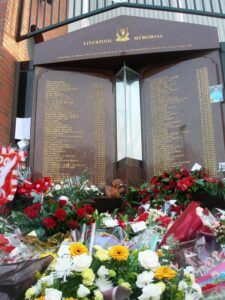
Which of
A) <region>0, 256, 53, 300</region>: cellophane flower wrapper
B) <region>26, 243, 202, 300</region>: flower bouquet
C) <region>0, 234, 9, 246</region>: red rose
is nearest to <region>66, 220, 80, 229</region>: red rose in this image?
<region>0, 234, 9, 246</region>: red rose

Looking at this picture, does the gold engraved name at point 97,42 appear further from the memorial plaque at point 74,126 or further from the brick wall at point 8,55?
the brick wall at point 8,55

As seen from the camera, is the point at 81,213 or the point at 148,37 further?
the point at 148,37

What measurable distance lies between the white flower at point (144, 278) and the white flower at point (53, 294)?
0.34 metres

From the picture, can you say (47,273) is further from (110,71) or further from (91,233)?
(110,71)

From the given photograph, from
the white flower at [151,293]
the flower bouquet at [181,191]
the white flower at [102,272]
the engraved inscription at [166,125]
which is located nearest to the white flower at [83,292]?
the white flower at [102,272]

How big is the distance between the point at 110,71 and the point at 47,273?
14.9ft

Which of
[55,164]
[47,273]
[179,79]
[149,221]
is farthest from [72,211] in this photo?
[179,79]

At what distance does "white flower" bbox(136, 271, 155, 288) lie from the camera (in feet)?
5.47

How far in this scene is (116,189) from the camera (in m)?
4.91

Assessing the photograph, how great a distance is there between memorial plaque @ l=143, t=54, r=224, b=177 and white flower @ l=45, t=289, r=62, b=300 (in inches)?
141

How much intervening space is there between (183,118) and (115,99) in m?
1.10

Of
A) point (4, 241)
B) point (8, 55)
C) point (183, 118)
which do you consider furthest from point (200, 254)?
point (8, 55)

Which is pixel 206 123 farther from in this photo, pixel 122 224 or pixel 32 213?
pixel 32 213

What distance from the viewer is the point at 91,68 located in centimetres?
594
